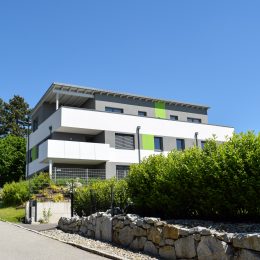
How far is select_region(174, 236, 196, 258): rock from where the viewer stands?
7.39 meters

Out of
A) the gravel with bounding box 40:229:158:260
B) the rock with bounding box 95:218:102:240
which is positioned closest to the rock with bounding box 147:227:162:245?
the gravel with bounding box 40:229:158:260

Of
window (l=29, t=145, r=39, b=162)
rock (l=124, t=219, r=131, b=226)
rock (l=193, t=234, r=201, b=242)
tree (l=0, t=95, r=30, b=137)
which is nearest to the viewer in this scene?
rock (l=193, t=234, r=201, b=242)

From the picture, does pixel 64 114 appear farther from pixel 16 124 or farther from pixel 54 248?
pixel 16 124

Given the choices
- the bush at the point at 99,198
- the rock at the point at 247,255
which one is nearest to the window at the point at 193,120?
the bush at the point at 99,198

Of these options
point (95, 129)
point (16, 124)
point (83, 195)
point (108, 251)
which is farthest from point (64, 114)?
point (16, 124)

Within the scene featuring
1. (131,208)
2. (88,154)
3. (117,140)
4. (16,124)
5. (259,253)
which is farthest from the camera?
(16,124)

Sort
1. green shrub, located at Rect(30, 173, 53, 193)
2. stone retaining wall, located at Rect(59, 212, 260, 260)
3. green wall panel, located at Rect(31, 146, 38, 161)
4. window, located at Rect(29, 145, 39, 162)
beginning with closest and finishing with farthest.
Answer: stone retaining wall, located at Rect(59, 212, 260, 260) < green shrub, located at Rect(30, 173, 53, 193) < window, located at Rect(29, 145, 39, 162) < green wall panel, located at Rect(31, 146, 38, 161)

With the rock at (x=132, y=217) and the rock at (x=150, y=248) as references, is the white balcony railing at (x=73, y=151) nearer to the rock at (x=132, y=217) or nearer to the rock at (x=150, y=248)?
the rock at (x=132, y=217)

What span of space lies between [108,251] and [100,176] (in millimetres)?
21289

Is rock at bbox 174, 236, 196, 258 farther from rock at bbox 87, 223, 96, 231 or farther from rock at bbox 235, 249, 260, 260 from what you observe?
rock at bbox 87, 223, 96, 231

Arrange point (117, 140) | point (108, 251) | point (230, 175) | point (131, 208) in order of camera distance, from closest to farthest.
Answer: point (230, 175) < point (108, 251) < point (131, 208) < point (117, 140)

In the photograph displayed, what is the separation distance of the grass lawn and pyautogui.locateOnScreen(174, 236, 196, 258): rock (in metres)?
13.4

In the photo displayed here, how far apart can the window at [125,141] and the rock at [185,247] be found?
24818 millimetres

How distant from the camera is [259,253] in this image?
610 cm
